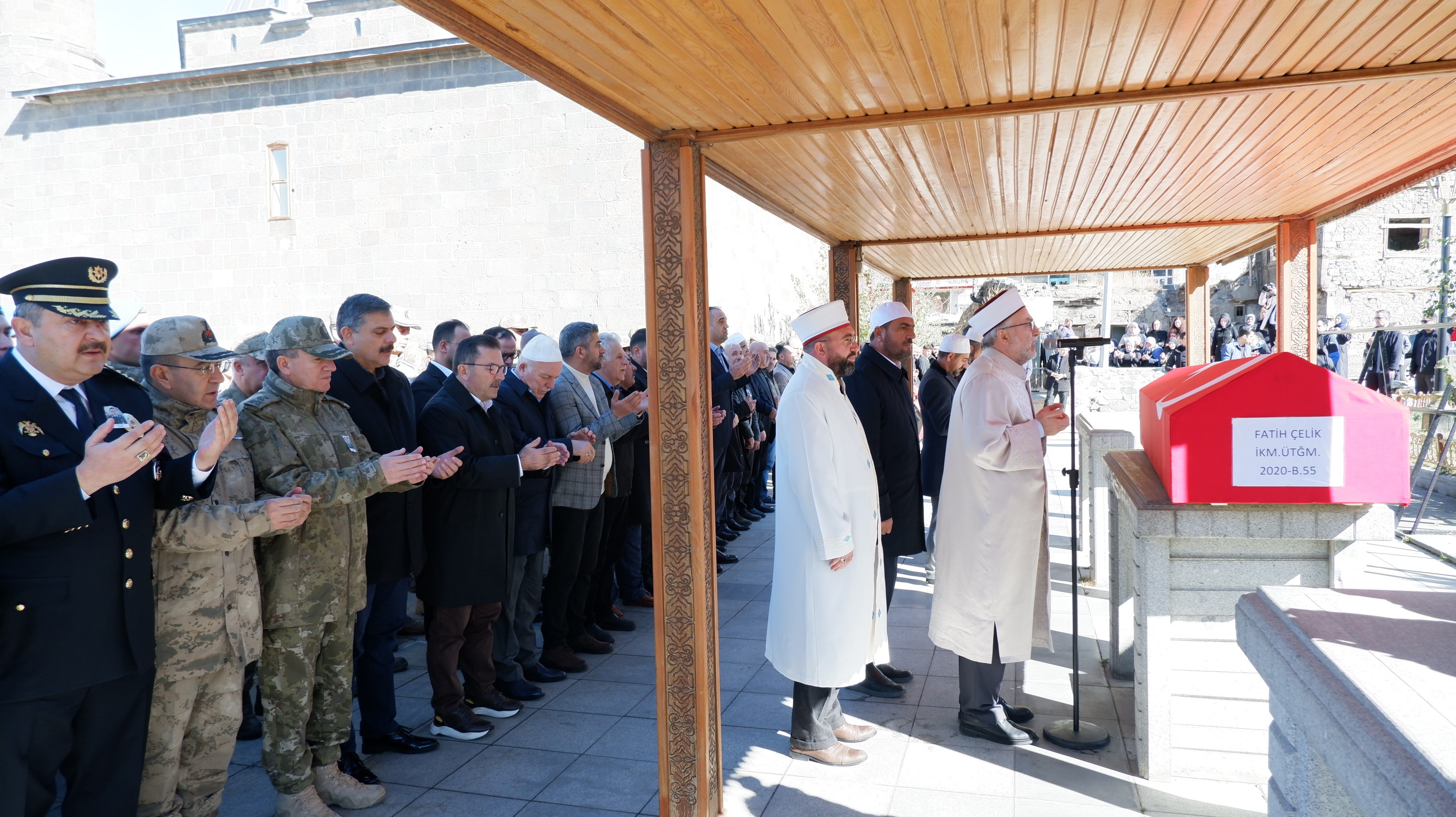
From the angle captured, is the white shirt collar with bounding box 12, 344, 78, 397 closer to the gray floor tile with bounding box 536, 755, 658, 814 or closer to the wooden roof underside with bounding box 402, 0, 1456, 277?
the wooden roof underside with bounding box 402, 0, 1456, 277

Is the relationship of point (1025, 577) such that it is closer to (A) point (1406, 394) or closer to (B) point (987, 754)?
(B) point (987, 754)

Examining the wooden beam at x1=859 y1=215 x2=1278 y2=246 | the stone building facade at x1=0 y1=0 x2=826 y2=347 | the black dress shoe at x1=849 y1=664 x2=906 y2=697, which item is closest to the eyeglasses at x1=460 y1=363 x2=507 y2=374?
the black dress shoe at x1=849 y1=664 x2=906 y2=697

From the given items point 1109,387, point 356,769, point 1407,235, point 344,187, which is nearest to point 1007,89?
point 356,769

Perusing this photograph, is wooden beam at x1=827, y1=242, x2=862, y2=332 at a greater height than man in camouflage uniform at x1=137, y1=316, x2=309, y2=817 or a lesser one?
greater

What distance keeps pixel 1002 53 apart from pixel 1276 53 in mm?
932

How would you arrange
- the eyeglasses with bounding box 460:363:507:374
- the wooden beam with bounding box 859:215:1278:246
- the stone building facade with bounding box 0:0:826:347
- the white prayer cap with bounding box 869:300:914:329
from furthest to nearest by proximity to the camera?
the stone building facade with bounding box 0:0:826:347
the wooden beam with bounding box 859:215:1278:246
the white prayer cap with bounding box 869:300:914:329
the eyeglasses with bounding box 460:363:507:374

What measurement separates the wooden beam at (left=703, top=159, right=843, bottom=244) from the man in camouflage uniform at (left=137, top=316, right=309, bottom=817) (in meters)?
2.13

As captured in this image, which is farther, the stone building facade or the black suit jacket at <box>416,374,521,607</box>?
the stone building facade

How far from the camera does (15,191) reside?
72.2 feet

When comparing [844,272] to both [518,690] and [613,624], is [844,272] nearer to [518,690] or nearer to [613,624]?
[613,624]

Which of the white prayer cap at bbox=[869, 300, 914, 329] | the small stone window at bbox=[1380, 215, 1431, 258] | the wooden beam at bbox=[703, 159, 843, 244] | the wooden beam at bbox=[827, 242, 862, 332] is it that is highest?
the small stone window at bbox=[1380, 215, 1431, 258]

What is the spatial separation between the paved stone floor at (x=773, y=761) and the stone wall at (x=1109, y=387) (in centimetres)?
1649

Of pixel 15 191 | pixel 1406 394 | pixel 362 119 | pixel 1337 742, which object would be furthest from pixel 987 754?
pixel 15 191

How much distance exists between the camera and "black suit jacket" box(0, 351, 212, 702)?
258cm
